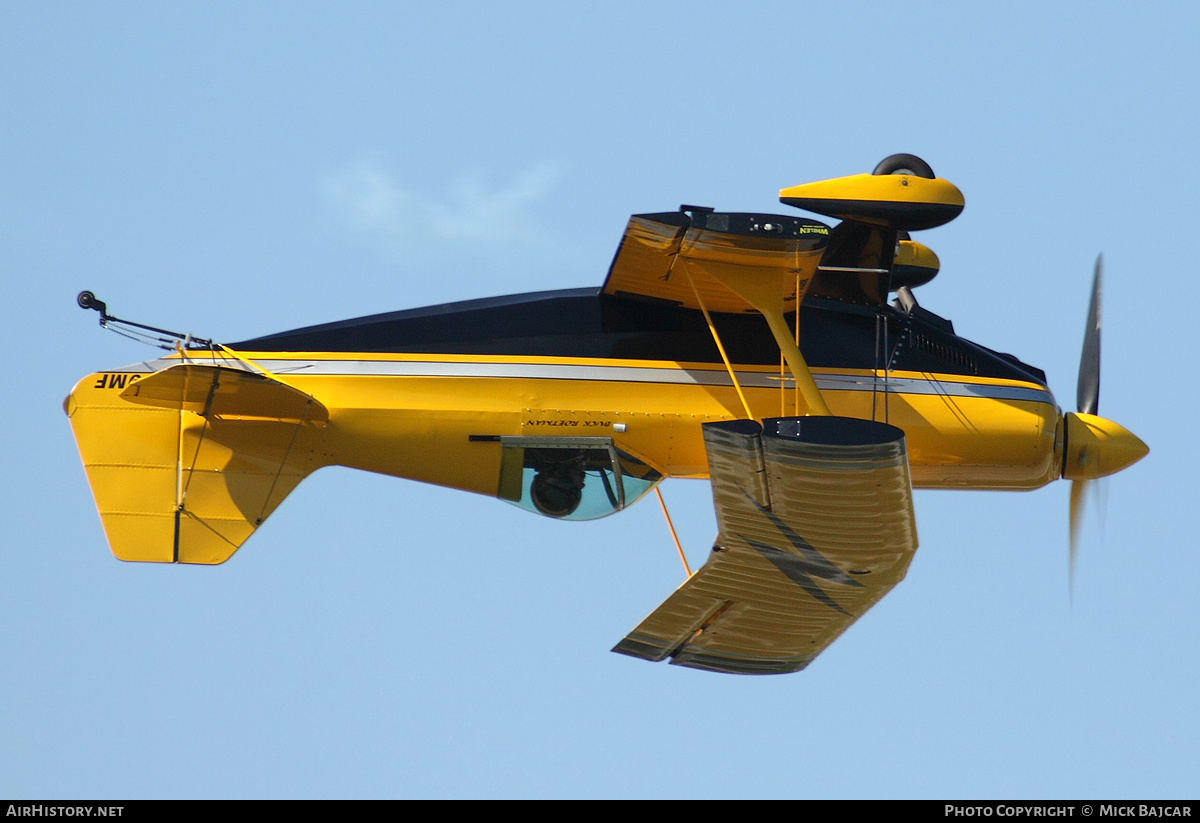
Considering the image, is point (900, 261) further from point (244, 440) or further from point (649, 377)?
point (244, 440)

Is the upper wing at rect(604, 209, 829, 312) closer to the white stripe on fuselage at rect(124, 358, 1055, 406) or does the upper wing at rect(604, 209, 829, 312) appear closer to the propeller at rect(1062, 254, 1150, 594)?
the white stripe on fuselage at rect(124, 358, 1055, 406)

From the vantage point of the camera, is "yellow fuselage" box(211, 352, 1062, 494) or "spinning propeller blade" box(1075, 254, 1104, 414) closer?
"yellow fuselage" box(211, 352, 1062, 494)

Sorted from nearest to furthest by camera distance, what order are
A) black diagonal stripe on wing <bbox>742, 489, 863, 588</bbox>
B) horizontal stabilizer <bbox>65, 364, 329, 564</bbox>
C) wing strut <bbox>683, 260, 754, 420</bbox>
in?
black diagonal stripe on wing <bbox>742, 489, 863, 588</bbox>, wing strut <bbox>683, 260, 754, 420</bbox>, horizontal stabilizer <bbox>65, 364, 329, 564</bbox>

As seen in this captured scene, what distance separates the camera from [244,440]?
1491cm

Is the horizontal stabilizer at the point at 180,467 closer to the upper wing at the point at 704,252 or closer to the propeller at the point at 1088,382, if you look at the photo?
the upper wing at the point at 704,252

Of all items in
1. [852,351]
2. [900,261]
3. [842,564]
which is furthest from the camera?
[900,261]

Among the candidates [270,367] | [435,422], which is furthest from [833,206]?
[270,367]

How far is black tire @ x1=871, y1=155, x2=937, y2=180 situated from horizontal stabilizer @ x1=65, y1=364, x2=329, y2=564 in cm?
555

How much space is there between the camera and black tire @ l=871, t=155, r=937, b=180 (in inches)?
572

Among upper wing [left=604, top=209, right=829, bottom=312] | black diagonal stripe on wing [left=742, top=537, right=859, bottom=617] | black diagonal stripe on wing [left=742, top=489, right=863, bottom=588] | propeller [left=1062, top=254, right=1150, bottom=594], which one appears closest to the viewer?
upper wing [left=604, top=209, right=829, bottom=312]

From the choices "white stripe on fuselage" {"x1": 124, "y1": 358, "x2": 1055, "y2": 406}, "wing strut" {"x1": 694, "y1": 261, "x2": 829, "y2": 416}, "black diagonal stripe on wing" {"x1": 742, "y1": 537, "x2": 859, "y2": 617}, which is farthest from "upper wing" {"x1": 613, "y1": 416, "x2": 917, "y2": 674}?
"white stripe on fuselage" {"x1": 124, "y1": 358, "x2": 1055, "y2": 406}

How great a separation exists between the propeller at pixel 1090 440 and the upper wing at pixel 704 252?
10.8 feet

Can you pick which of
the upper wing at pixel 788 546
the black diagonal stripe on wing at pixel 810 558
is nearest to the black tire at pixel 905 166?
the upper wing at pixel 788 546

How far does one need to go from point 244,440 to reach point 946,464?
6466 millimetres
